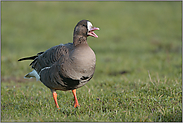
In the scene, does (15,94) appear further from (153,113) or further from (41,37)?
(41,37)

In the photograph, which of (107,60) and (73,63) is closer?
(73,63)

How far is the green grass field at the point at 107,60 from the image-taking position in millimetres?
4970

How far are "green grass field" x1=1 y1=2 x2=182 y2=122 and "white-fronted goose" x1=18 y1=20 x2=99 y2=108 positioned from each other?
24.2 inches

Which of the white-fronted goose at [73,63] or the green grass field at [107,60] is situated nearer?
the white-fronted goose at [73,63]

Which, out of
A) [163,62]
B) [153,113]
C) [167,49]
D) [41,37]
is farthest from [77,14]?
[153,113]

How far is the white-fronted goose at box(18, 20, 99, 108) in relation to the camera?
467 centimetres

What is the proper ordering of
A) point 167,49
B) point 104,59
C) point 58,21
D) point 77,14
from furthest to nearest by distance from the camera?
point 77,14, point 58,21, point 167,49, point 104,59

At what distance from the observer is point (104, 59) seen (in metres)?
11.9

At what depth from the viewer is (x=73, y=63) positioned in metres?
4.67

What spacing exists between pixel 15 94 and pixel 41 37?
34.9 feet

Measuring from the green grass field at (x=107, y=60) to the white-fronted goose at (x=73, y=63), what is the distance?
2.02 ft

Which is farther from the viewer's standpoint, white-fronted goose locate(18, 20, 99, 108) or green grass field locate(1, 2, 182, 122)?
green grass field locate(1, 2, 182, 122)

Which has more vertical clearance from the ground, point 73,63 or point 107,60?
point 73,63

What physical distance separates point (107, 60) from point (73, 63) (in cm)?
720
